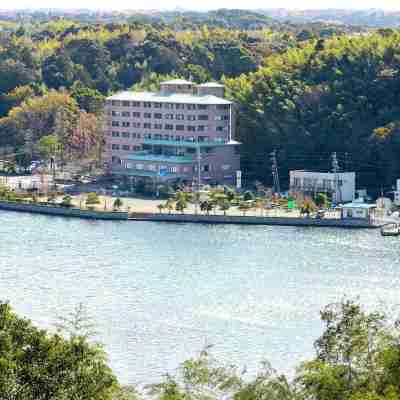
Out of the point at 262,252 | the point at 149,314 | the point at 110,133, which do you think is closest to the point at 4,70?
the point at 110,133

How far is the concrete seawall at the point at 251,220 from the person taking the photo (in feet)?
117

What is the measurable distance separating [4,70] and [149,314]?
31.8 metres

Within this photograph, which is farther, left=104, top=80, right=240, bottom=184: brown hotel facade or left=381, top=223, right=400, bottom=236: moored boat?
left=104, top=80, right=240, bottom=184: brown hotel facade

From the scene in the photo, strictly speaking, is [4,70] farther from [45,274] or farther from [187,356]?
[187,356]

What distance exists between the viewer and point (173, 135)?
42.8 meters

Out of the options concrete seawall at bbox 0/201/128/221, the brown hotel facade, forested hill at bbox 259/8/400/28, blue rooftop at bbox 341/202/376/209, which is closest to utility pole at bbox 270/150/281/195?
the brown hotel facade

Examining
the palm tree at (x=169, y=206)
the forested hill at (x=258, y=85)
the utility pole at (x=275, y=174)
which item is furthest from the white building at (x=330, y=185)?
the palm tree at (x=169, y=206)

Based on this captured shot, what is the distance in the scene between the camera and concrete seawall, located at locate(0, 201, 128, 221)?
37031 millimetres

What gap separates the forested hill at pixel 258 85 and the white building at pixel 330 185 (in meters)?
0.95

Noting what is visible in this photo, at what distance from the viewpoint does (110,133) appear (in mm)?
43969

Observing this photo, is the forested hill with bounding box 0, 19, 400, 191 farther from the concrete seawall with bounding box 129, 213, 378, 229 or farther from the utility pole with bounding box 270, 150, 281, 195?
the concrete seawall with bounding box 129, 213, 378, 229

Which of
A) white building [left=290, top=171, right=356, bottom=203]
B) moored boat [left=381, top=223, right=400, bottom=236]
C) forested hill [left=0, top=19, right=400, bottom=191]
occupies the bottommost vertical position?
moored boat [left=381, top=223, right=400, bottom=236]

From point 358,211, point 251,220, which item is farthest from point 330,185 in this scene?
point 251,220

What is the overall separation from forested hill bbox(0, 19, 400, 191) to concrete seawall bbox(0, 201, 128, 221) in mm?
5975
